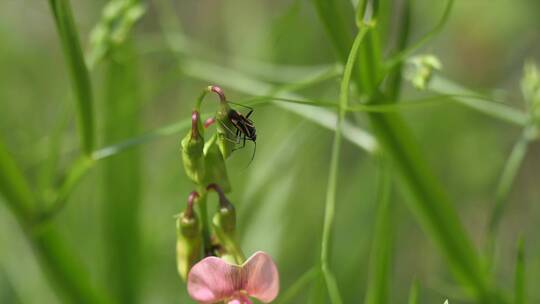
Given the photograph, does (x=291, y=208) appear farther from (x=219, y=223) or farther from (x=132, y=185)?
(x=219, y=223)

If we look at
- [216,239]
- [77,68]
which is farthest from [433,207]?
[77,68]

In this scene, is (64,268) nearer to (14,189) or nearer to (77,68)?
(14,189)

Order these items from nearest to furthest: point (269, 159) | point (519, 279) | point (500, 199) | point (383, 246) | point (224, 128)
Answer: point (224, 128) → point (519, 279) → point (383, 246) → point (500, 199) → point (269, 159)

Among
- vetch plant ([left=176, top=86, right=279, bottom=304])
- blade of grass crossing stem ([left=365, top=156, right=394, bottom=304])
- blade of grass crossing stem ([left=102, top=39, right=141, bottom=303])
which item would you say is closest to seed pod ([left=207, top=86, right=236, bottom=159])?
vetch plant ([left=176, top=86, right=279, bottom=304])

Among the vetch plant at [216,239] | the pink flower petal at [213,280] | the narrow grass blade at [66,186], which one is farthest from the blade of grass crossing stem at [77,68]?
the pink flower petal at [213,280]

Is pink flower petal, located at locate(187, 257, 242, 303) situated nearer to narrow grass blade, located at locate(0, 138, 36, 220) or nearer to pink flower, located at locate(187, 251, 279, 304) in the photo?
pink flower, located at locate(187, 251, 279, 304)

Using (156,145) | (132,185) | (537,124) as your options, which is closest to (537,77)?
(537,124)
